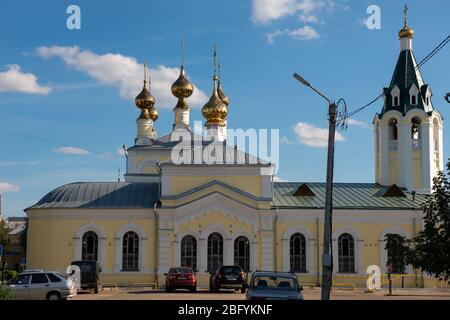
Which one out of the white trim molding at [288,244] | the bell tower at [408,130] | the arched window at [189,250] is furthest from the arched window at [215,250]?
the bell tower at [408,130]

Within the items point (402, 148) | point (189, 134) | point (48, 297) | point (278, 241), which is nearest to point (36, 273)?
point (48, 297)

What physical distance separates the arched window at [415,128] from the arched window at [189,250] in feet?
49.6

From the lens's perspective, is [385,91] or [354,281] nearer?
[354,281]

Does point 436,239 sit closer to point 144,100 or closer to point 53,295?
point 53,295

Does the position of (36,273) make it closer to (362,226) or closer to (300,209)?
(300,209)

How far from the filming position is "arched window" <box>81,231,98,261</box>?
122 feet

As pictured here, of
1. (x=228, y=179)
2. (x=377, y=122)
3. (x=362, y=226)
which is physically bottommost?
(x=362, y=226)

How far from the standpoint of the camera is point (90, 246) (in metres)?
37.3

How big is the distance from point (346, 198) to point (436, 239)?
24.6 m

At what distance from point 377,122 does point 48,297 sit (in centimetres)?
2641

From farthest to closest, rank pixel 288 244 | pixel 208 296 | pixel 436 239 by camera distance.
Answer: pixel 288 244 < pixel 208 296 < pixel 436 239

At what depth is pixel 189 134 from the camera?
54250mm

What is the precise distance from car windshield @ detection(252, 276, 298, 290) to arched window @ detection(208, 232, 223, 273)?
63.4ft

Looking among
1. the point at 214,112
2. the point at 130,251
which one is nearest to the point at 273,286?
the point at 130,251
